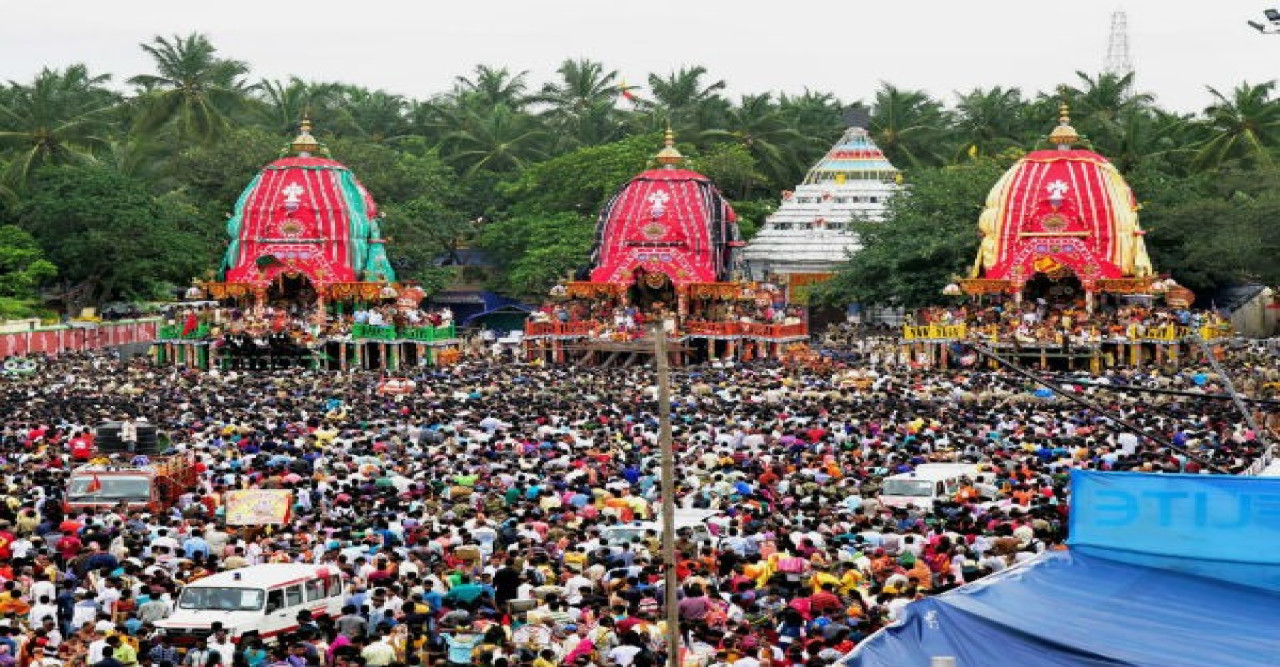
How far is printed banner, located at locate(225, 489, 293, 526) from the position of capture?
88.3 ft

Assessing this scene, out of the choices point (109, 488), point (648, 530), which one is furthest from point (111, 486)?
point (648, 530)

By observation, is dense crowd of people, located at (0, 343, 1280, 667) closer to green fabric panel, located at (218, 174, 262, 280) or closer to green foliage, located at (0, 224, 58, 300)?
green fabric panel, located at (218, 174, 262, 280)

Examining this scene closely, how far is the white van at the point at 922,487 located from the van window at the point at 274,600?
9313 mm

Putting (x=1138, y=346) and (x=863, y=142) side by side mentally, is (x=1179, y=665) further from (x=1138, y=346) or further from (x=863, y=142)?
(x=863, y=142)

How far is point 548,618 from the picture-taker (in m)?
20.4

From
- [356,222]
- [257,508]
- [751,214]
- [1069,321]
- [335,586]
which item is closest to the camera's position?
[335,586]

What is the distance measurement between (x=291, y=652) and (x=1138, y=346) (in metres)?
43.5

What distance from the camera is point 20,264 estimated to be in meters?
72.4

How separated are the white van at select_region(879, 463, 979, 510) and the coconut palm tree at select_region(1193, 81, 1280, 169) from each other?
5217 centimetres

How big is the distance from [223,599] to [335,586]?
4.85ft

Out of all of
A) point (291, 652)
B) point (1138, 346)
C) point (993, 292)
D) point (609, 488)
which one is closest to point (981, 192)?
point (993, 292)

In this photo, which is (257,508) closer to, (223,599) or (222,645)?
(223,599)

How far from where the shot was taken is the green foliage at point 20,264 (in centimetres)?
7100

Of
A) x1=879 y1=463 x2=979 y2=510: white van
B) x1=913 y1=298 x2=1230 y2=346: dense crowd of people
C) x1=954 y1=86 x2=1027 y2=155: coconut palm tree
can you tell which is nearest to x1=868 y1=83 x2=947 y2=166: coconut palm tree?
x1=954 y1=86 x2=1027 y2=155: coconut palm tree
